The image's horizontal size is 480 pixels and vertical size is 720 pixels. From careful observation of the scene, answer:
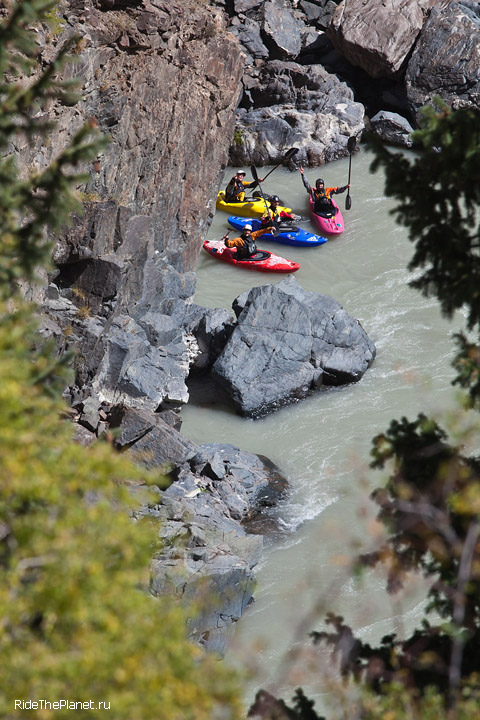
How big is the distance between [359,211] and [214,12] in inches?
284

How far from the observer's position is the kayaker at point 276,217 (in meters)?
21.0

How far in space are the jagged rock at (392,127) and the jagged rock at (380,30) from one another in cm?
192

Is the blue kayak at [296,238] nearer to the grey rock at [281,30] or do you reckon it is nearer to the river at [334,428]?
the river at [334,428]

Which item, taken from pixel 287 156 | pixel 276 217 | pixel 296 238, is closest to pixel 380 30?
pixel 287 156

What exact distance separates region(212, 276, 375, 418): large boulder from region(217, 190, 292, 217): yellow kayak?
5627mm

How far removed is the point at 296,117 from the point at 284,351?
11.4 m

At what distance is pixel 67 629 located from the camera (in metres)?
4.48

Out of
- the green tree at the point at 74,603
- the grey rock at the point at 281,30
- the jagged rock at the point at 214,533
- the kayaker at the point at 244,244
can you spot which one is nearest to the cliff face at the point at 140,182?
the kayaker at the point at 244,244

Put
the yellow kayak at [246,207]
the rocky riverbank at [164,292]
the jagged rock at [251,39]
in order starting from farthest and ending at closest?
1. the jagged rock at [251,39]
2. the yellow kayak at [246,207]
3. the rocky riverbank at [164,292]

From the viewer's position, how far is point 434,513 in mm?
5820

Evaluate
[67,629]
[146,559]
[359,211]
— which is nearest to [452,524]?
[146,559]

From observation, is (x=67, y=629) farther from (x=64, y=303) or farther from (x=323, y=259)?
(x=323, y=259)

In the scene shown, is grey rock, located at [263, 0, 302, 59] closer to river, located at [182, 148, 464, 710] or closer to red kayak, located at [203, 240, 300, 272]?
river, located at [182, 148, 464, 710]

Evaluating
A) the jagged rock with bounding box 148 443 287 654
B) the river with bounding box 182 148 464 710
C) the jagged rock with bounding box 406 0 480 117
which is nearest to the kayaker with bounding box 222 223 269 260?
the river with bounding box 182 148 464 710
